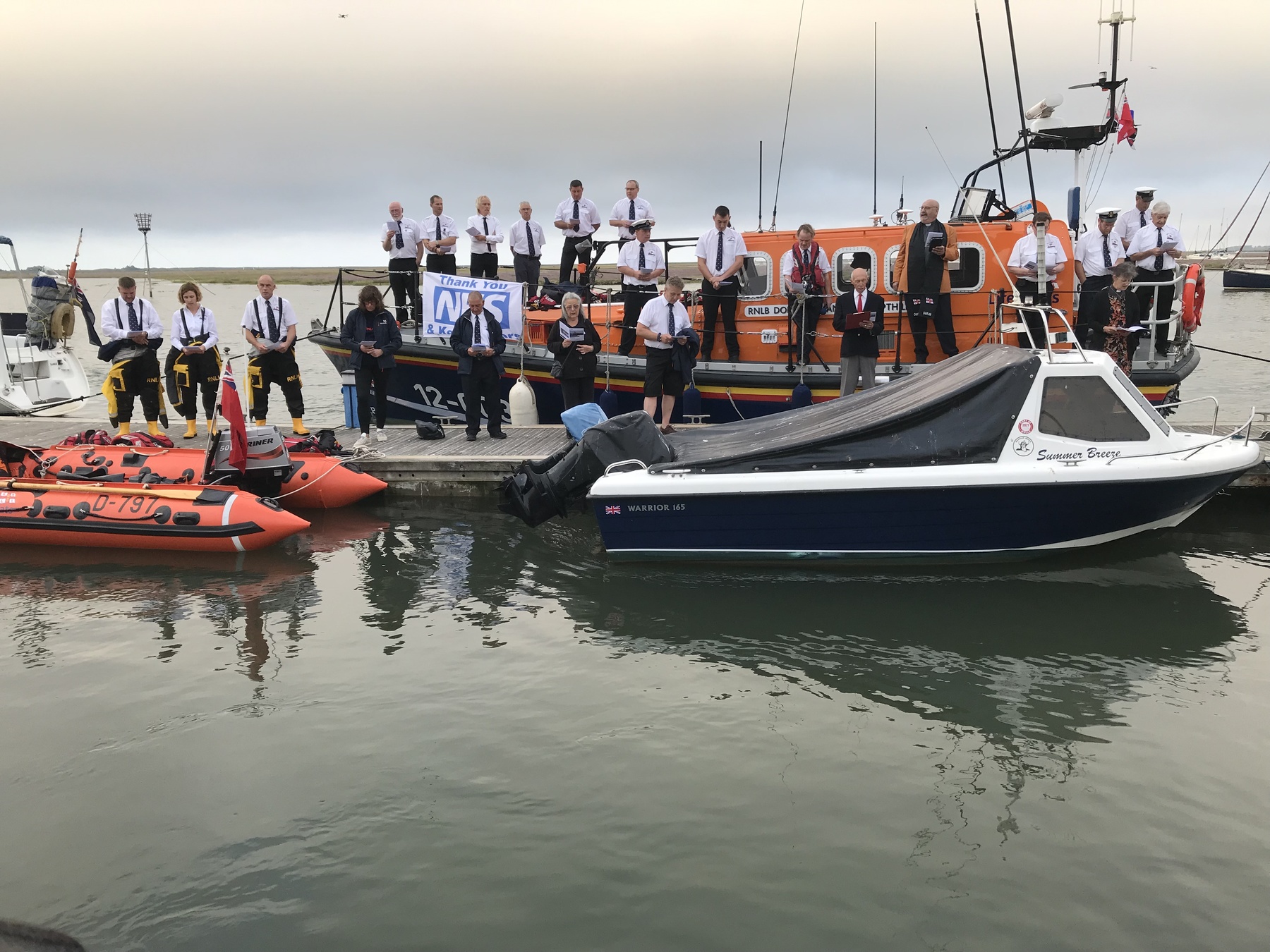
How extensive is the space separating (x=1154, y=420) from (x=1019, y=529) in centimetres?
133

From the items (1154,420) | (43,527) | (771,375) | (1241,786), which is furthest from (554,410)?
(1241,786)

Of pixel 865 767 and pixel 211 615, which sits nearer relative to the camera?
pixel 865 767

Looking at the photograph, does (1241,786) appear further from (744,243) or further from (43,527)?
(43,527)

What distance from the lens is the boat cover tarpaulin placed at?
6934 millimetres

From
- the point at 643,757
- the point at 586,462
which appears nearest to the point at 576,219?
the point at 586,462

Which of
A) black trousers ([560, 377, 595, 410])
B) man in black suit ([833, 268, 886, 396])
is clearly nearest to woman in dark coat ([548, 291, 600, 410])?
black trousers ([560, 377, 595, 410])

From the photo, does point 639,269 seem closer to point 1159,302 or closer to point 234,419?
point 234,419

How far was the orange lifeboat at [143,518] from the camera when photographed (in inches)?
315

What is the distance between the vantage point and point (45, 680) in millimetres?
5711

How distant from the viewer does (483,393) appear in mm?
10633

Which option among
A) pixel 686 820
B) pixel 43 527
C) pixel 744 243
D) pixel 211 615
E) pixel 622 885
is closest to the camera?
pixel 622 885

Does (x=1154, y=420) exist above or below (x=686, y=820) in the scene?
above

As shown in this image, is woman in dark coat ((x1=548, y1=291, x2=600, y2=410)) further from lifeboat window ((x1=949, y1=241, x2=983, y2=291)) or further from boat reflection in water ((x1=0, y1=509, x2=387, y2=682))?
lifeboat window ((x1=949, y1=241, x2=983, y2=291))

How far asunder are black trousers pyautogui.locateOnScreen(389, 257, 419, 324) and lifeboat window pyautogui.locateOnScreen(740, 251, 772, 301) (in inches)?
176
